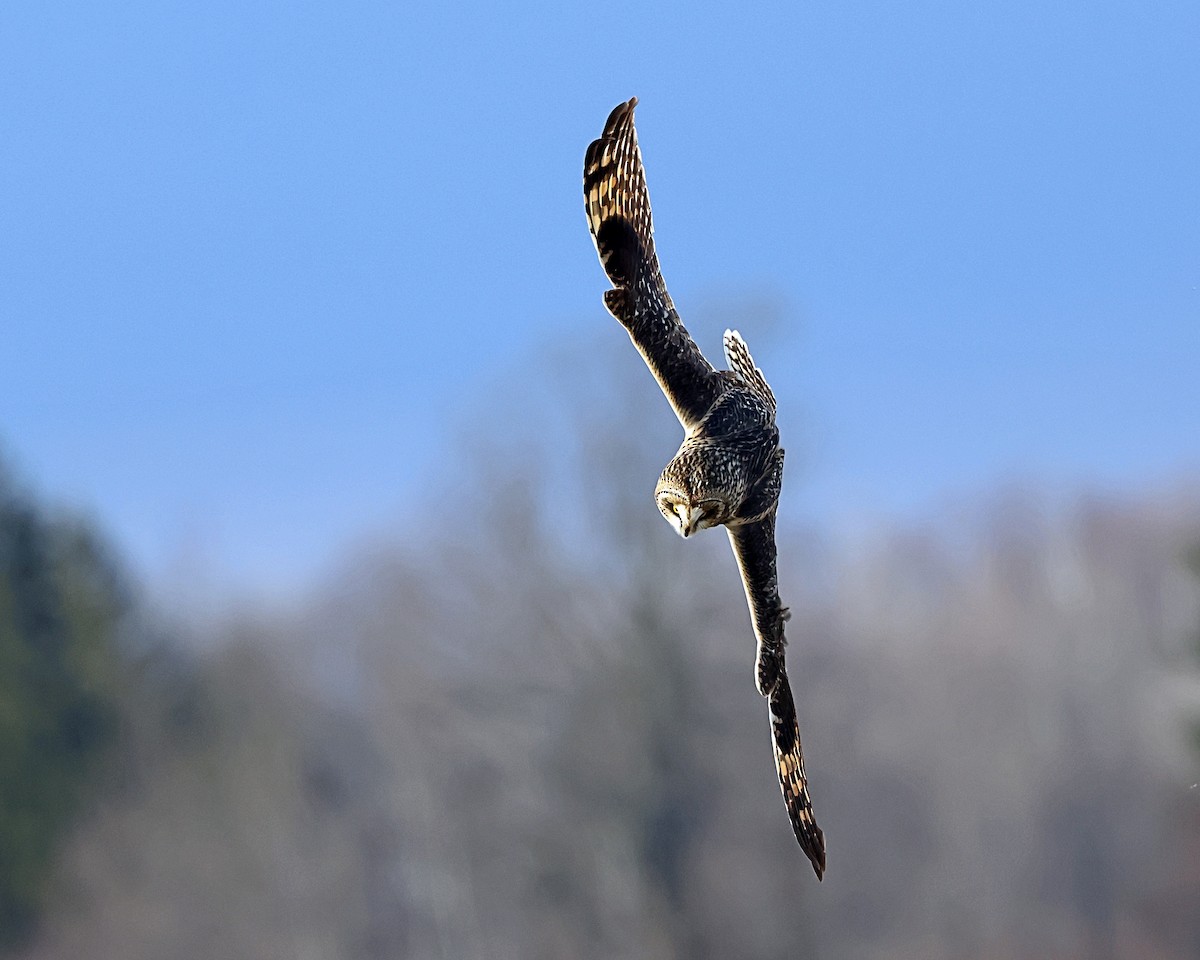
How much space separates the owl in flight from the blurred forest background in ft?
43.6

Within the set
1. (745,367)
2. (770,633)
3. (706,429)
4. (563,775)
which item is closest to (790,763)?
(770,633)

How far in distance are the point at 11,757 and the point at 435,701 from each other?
4.31 meters

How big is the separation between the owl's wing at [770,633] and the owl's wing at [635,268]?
8.0 inches

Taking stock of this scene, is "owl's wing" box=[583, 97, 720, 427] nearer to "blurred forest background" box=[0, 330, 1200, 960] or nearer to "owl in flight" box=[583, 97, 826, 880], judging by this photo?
"owl in flight" box=[583, 97, 826, 880]

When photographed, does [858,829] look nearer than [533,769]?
No

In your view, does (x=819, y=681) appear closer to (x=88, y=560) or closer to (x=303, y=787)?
(x=303, y=787)

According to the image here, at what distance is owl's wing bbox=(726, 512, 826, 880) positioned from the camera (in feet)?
7.61

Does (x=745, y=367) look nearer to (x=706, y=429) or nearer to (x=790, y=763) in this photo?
(x=706, y=429)

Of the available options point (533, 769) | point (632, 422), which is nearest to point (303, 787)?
point (533, 769)

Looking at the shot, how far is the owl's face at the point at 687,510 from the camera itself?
85.2 inches

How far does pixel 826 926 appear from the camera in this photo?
1942 cm

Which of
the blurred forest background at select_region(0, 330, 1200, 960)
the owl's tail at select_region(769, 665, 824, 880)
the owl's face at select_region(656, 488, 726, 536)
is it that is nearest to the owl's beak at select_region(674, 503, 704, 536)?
the owl's face at select_region(656, 488, 726, 536)

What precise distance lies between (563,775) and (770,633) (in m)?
16.5

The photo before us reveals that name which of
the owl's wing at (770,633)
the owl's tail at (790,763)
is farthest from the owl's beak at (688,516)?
the owl's tail at (790,763)
